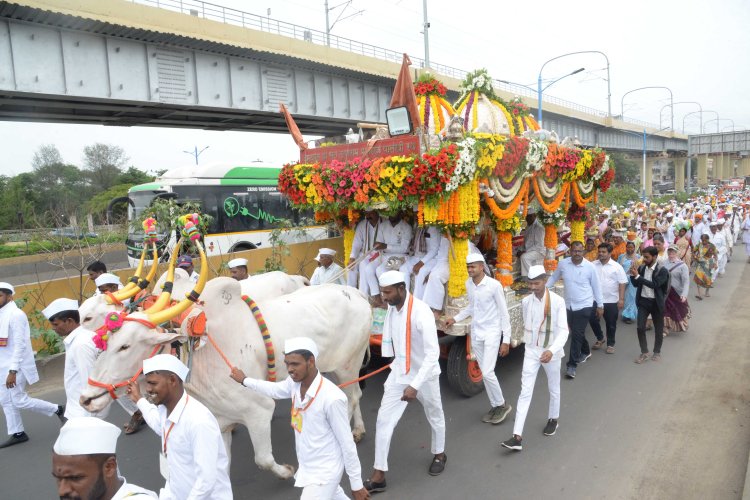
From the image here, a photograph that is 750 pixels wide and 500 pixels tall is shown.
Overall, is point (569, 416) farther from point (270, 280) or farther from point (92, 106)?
point (92, 106)

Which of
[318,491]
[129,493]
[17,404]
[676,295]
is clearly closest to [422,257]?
[318,491]

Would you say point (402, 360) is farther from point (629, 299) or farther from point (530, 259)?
point (629, 299)

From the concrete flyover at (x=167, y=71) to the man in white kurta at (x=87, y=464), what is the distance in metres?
11.4

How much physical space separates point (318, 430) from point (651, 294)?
5821mm

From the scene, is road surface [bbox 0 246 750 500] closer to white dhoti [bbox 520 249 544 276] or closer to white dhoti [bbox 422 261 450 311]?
white dhoti [bbox 422 261 450 311]

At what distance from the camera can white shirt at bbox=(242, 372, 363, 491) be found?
122 inches

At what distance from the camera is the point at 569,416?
5.55 m

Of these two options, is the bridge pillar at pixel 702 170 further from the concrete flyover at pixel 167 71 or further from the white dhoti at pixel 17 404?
the white dhoti at pixel 17 404

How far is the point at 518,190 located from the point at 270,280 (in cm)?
343

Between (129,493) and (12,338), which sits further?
(12,338)

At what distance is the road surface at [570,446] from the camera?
429 cm

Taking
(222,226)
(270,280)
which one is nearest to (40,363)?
(270,280)

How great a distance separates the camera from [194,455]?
270 cm

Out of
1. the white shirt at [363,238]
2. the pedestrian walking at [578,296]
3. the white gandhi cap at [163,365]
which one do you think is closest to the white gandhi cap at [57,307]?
the white gandhi cap at [163,365]
